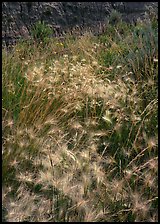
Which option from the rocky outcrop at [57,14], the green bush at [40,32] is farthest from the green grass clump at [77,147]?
the rocky outcrop at [57,14]

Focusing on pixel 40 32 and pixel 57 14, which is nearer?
pixel 40 32

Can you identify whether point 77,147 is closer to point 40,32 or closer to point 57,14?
point 40,32

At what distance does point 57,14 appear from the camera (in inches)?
387

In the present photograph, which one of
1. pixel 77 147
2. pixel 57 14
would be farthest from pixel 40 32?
pixel 77 147

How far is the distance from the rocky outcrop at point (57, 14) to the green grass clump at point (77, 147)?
4.66 metres

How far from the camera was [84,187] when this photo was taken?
2.78m

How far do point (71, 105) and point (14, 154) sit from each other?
0.90m

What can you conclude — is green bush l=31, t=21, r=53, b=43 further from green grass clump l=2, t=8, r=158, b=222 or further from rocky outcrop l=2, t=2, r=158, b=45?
green grass clump l=2, t=8, r=158, b=222

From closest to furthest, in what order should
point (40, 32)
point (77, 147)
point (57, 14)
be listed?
point (77, 147) → point (40, 32) → point (57, 14)

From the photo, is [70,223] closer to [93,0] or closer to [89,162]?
[89,162]

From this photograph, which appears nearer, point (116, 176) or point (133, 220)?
point (133, 220)

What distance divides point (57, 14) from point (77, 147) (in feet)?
23.0

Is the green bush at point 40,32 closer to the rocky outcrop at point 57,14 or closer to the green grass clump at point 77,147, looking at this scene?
the rocky outcrop at point 57,14

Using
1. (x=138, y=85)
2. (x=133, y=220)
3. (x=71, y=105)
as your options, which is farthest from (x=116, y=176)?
(x=138, y=85)
